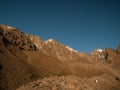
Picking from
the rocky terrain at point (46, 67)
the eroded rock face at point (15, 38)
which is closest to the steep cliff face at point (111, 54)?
the rocky terrain at point (46, 67)

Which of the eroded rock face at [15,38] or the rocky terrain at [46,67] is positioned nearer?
the rocky terrain at [46,67]

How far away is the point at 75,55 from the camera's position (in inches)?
4754

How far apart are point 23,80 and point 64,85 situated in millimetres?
28948

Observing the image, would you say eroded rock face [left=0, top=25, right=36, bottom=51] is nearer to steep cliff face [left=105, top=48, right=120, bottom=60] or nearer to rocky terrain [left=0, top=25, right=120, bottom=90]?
rocky terrain [left=0, top=25, right=120, bottom=90]

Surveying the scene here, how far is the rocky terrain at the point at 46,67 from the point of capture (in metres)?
21.7

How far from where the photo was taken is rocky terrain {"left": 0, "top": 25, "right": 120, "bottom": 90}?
21734mm

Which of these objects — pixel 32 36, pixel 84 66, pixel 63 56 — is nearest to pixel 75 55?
pixel 63 56

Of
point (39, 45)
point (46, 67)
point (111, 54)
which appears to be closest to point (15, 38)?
point (39, 45)

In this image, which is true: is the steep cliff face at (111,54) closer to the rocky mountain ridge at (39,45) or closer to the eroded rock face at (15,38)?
the rocky mountain ridge at (39,45)

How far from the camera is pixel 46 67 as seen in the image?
246 ft

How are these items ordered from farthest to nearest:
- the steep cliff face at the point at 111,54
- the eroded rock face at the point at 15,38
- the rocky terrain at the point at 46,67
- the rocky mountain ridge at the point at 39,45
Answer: the steep cliff face at the point at 111,54
the rocky mountain ridge at the point at 39,45
the eroded rock face at the point at 15,38
the rocky terrain at the point at 46,67

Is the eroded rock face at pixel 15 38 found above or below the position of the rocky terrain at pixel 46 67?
above

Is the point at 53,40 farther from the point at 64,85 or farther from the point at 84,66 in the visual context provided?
the point at 64,85

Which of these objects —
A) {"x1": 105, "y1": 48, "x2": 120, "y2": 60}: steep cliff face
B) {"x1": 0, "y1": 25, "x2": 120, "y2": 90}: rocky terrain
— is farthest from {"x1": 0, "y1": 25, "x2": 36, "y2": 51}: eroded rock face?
{"x1": 105, "y1": 48, "x2": 120, "y2": 60}: steep cliff face
